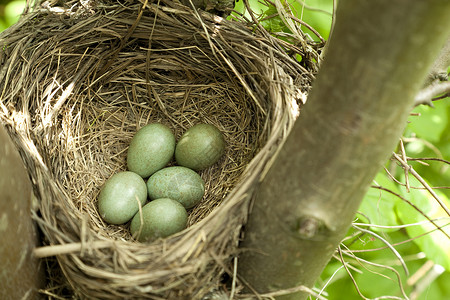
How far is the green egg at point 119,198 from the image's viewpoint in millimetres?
1555

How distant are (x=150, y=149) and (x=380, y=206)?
0.92 meters

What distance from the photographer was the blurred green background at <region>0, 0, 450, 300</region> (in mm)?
1519

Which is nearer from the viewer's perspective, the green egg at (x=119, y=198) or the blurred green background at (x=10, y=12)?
the green egg at (x=119, y=198)

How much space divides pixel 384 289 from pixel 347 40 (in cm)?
130

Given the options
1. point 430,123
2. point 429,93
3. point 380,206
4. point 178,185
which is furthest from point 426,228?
point 178,185

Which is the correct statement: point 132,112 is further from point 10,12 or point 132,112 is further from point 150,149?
point 10,12

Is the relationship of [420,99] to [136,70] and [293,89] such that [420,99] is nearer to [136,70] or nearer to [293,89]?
[293,89]

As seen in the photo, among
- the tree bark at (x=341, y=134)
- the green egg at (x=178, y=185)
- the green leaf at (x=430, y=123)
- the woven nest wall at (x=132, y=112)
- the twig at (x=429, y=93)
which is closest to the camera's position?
the tree bark at (x=341, y=134)

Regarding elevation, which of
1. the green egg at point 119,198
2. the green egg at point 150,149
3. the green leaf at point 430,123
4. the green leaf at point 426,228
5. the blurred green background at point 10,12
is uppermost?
the green leaf at point 430,123

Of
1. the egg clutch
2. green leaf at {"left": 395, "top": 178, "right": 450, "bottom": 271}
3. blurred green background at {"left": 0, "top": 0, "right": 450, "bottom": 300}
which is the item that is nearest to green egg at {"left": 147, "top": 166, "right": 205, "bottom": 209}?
the egg clutch

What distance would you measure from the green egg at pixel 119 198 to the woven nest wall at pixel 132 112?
6cm

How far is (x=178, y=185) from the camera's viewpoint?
162 cm

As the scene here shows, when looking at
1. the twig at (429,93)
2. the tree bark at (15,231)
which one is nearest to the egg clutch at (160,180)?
the tree bark at (15,231)

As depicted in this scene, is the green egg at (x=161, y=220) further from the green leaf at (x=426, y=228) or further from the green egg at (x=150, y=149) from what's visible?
the green leaf at (x=426, y=228)
